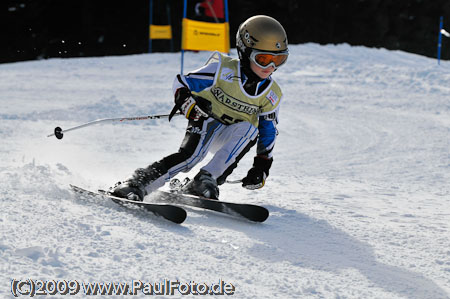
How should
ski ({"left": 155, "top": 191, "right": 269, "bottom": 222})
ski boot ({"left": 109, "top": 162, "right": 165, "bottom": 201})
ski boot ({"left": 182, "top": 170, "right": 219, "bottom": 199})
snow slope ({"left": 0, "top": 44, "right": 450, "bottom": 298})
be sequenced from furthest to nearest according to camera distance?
ski boot ({"left": 182, "top": 170, "right": 219, "bottom": 199}) < ski boot ({"left": 109, "top": 162, "right": 165, "bottom": 201}) < ski ({"left": 155, "top": 191, "right": 269, "bottom": 222}) < snow slope ({"left": 0, "top": 44, "right": 450, "bottom": 298})

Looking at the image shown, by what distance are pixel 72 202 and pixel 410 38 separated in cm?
2512

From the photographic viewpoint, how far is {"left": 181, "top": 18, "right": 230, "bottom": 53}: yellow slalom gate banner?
38.0 ft

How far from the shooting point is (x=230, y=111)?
13.0 ft

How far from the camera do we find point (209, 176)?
3.68 meters

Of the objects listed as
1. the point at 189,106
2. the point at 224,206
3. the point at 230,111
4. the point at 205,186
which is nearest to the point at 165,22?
the point at 230,111

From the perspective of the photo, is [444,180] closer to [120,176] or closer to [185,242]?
[120,176]

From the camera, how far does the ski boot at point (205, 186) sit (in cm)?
360

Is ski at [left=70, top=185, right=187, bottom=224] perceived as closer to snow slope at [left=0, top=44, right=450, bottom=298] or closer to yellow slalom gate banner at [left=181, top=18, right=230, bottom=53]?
snow slope at [left=0, top=44, right=450, bottom=298]

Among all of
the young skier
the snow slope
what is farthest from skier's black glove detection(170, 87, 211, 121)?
the snow slope

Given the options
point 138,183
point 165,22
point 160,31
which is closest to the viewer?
point 138,183

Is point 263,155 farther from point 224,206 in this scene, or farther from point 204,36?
point 204,36

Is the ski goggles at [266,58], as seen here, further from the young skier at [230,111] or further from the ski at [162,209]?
the ski at [162,209]

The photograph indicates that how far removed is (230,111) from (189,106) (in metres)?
0.31

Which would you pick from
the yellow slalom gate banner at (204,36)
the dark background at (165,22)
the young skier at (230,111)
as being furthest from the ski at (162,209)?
the dark background at (165,22)
